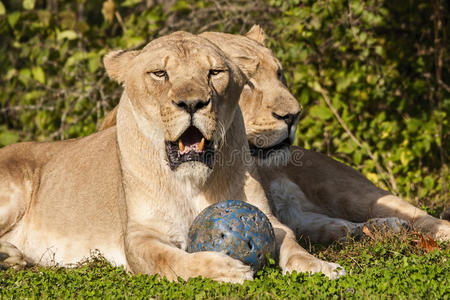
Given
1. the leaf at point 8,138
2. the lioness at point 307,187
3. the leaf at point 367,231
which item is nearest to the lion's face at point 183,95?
the lioness at point 307,187

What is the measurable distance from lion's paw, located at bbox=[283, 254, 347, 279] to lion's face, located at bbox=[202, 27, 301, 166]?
1.11 m

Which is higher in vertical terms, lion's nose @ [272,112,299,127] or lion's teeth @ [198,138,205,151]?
lion's teeth @ [198,138,205,151]

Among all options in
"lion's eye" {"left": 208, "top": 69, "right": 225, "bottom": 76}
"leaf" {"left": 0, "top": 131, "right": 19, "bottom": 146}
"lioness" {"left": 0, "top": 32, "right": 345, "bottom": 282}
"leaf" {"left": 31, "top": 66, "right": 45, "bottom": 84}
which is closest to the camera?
"lioness" {"left": 0, "top": 32, "right": 345, "bottom": 282}

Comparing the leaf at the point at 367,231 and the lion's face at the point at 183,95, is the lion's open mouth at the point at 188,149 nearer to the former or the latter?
the lion's face at the point at 183,95

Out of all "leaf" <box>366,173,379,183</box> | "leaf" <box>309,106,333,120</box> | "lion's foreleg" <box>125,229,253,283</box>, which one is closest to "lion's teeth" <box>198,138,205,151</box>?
"lion's foreleg" <box>125,229,253,283</box>

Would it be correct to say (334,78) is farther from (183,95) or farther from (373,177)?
(183,95)

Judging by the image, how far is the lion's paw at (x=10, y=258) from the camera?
4.24 metres

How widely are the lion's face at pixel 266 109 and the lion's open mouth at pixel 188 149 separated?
80 centimetres

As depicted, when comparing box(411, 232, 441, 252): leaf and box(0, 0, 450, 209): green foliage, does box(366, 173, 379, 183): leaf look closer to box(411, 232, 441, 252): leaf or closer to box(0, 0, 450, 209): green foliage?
box(0, 0, 450, 209): green foliage

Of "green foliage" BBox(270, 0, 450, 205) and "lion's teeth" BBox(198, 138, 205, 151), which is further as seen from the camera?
"green foliage" BBox(270, 0, 450, 205)

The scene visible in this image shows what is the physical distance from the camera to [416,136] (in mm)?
7492

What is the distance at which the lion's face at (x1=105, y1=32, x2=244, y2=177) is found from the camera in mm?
3428

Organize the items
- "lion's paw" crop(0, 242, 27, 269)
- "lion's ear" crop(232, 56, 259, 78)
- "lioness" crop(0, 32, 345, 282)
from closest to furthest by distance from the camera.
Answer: "lioness" crop(0, 32, 345, 282) → "lion's ear" crop(232, 56, 259, 78) → "lion's paw" crop(0, 242, 27, 269)

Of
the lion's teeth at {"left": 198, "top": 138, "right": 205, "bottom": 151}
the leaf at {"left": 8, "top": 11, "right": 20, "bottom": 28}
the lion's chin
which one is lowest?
the lion's chin
